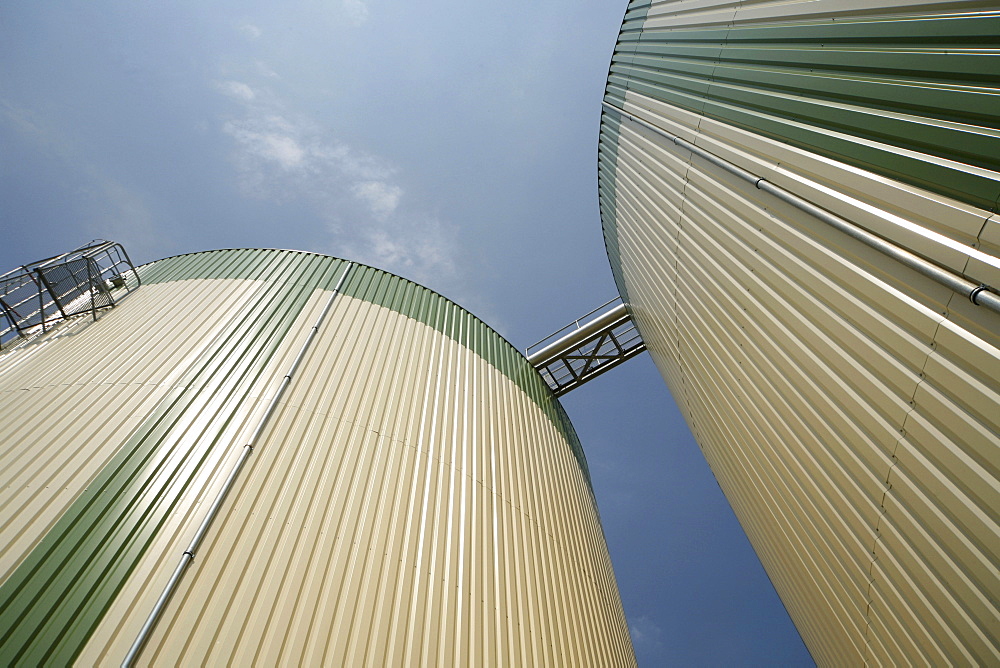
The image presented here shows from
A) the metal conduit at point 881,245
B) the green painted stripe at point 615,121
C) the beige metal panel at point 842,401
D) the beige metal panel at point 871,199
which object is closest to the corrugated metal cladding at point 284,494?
the beige metal panel at point 842,401

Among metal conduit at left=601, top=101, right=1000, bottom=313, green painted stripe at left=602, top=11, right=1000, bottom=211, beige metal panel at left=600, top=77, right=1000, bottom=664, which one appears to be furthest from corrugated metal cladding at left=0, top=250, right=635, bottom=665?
green painted stripe at left=602, top=11, right=1000, bottom=211

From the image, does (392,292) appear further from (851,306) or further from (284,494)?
(851,306)

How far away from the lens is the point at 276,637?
4.19 m

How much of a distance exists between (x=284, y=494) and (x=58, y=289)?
9523mm

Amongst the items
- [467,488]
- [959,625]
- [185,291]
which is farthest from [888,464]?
[185,291]

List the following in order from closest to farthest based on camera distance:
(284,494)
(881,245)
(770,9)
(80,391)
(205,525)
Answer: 1. (881,245)
2. (205,525)
3. (284,494)
4. (770,9)
5. (80,391)

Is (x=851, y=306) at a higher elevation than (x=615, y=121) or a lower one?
lower

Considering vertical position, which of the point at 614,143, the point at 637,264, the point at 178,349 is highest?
the point at 614,143

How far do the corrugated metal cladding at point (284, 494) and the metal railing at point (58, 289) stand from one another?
1.05m

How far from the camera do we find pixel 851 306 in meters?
4.39

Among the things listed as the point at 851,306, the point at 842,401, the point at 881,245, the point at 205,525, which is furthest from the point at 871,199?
the point at 205,525

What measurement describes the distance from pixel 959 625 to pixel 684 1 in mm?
9064

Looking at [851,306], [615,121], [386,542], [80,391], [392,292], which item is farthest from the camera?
[615,121]

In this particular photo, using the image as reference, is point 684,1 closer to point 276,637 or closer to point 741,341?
point 741,341
